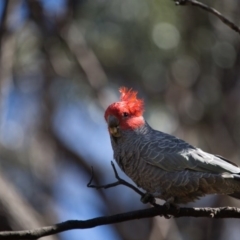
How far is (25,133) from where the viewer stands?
7277 mm

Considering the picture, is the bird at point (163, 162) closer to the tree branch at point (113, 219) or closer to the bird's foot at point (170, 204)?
the bird's foot at point (170, 204)

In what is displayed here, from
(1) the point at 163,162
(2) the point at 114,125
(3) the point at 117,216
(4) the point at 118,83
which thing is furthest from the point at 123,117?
(4) the point at 118,83

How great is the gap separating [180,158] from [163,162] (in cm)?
10

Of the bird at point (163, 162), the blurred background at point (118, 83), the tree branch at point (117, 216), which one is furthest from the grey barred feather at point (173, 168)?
the blurred background at point (118, 83)

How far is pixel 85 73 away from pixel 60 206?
1.74 meters

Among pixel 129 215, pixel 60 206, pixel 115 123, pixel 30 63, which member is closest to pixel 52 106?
pixel 30 63

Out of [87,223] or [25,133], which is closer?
[87,223]

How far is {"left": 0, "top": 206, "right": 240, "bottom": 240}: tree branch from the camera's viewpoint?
221 centimetres

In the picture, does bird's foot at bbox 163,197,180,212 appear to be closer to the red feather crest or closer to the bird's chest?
the bird's chest

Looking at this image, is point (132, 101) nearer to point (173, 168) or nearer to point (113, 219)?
point (173, 168)

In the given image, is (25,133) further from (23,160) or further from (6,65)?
(6,65)

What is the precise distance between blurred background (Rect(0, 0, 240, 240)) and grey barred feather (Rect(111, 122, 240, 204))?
2833mm

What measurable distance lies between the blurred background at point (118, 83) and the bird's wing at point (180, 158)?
291 centimetres

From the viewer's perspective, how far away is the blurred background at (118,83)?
252 inches
